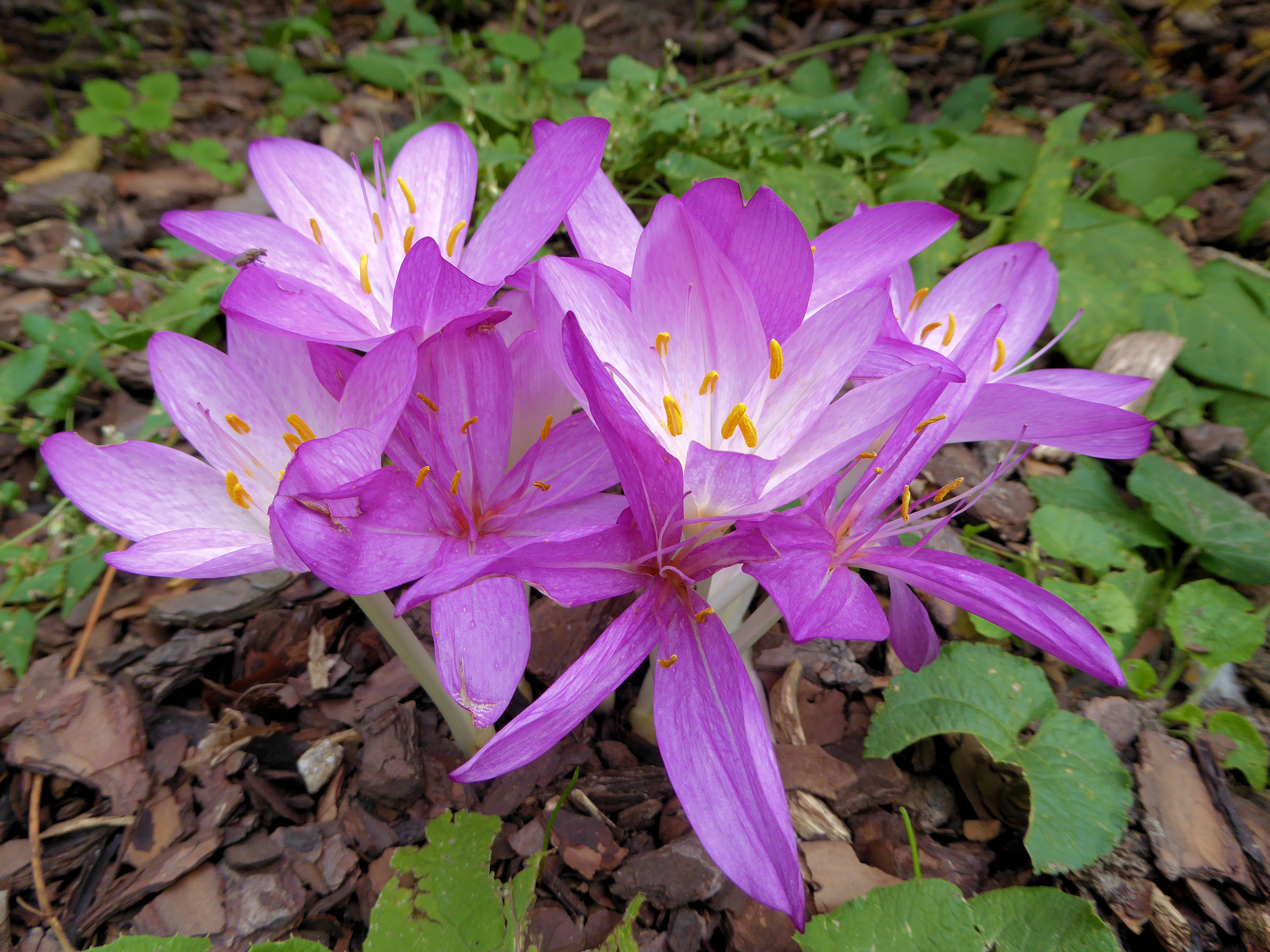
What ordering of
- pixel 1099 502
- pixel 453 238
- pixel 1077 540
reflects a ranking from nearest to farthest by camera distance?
pixel 453 238, pixel 1077 540, pixel 1099 502

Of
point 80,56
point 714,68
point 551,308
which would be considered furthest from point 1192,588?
point 80,56

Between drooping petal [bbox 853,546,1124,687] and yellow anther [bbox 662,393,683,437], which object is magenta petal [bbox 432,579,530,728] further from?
drooping petal [bbox 853,546,1124,687]

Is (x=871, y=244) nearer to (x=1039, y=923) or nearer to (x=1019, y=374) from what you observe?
(x=1019, y=374)

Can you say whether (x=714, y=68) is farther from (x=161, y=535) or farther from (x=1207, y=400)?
(x=161, y=535)

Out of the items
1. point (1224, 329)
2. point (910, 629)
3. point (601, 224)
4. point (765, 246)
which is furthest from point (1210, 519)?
point (601, 224)

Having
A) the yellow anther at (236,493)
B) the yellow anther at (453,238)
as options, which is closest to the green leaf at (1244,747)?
the yellow anther at (453,238)
